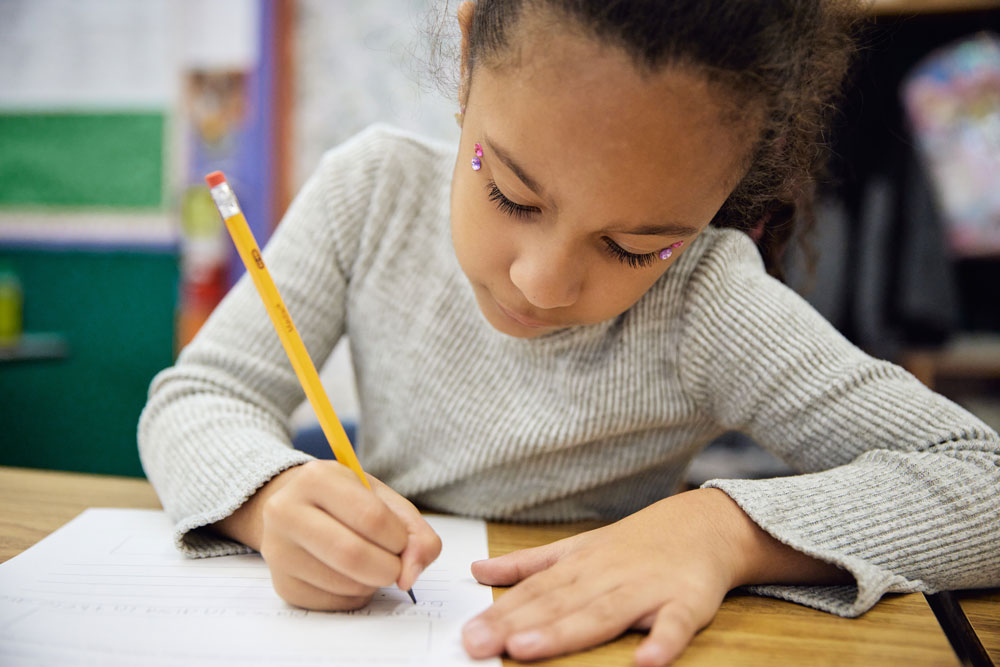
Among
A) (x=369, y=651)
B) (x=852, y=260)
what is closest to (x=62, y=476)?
(x=369, y=651)

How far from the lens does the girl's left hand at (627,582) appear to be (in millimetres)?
368

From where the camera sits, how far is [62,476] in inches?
25.9

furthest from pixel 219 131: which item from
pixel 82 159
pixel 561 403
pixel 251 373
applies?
pixel 561 403

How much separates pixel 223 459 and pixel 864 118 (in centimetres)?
142

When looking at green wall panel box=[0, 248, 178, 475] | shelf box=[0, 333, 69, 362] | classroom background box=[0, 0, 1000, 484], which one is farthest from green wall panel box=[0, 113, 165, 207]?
shelf box=[0, 333, 69, 362]

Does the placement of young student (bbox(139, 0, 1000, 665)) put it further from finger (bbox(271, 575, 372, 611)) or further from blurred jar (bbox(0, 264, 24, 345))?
blurred jar (bbox(0, 264, 24, 345))

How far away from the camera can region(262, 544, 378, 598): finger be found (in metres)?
0.39

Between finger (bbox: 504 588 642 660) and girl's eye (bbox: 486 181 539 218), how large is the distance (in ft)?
0.76

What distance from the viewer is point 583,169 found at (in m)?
0.42

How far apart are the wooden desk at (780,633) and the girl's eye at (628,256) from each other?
0.22 metres

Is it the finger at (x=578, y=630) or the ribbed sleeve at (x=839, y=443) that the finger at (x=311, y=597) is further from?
the ribbed sleeve at (x=839, y=443)

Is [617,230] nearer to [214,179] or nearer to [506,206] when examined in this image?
[506,206]

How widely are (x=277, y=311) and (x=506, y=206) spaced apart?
6.3 inches

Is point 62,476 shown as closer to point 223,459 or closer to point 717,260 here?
point 223,459
